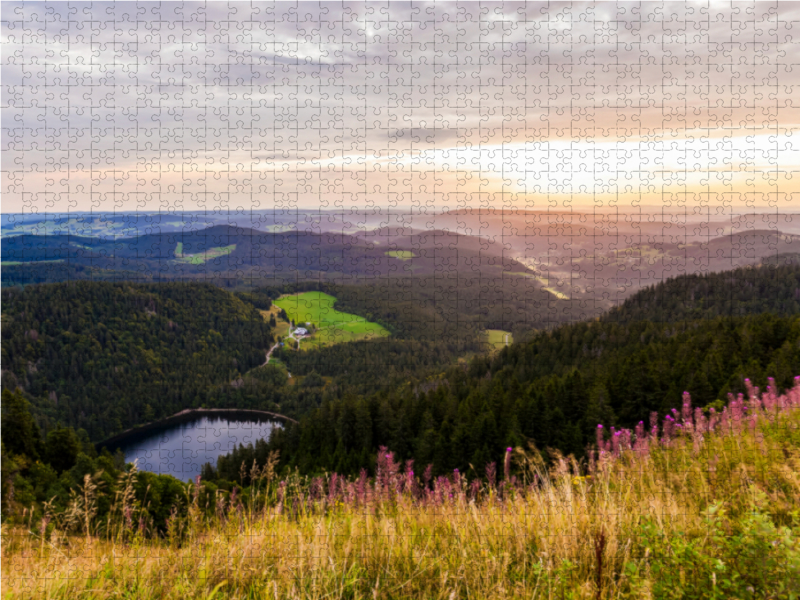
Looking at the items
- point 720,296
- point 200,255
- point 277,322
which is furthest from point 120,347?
point 720,296

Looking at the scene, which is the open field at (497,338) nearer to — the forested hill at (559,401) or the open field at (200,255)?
the forested hill at (559,401)

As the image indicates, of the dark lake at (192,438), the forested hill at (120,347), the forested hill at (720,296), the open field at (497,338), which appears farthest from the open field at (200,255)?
the forested hill at (720,296)

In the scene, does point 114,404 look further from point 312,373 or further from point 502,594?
point 502,594

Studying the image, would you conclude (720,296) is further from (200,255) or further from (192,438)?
(200,255)

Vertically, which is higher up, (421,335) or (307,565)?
(307,565)

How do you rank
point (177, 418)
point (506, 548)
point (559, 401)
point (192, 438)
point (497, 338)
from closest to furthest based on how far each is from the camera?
point (506, 548) < point (559, 401) < point (192, 438) < point (497, 338) < point (177, 418)

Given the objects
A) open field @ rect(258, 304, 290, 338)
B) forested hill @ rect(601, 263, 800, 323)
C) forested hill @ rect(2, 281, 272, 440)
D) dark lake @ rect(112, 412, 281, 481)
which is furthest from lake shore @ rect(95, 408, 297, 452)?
forested hill @ rect(601, 263, 800, 323)

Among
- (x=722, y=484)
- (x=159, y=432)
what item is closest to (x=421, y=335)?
(x=159, y=432)
